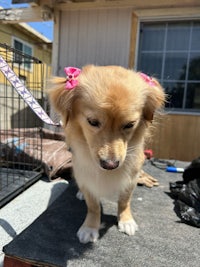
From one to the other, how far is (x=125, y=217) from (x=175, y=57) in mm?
2750

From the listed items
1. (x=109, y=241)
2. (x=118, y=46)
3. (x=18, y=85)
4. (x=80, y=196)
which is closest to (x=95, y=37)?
(x=118, y=46)

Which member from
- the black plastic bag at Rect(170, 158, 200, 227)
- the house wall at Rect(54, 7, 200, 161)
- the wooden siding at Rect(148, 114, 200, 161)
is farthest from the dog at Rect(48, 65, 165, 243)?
the wooden siding at Rect(148, 114, 200, 161)

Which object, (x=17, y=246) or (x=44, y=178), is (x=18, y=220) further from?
(x=44, y=178)

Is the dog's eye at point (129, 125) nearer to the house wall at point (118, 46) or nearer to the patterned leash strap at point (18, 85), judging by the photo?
the patterned leash strap at point (18, 85)

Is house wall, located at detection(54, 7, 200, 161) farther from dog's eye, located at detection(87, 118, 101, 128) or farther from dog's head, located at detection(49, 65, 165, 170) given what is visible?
dog's eye, located at detection(87, 118, 101, 128)

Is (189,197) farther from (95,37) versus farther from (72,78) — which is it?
(95,37)

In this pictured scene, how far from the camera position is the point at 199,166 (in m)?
2.09

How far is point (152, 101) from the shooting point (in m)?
1.40

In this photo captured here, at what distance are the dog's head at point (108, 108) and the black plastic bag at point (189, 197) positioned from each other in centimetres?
65

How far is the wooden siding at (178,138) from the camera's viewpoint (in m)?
3.56

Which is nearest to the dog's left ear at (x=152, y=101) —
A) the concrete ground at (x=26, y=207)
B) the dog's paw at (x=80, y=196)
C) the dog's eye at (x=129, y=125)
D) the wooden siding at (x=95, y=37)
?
the dog's eye at (x=129, y=125)

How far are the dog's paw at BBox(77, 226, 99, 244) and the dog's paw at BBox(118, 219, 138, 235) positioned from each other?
0.16 m

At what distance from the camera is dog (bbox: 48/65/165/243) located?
47.0 inches

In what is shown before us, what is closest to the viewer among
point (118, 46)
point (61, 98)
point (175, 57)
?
point (61, 98)
